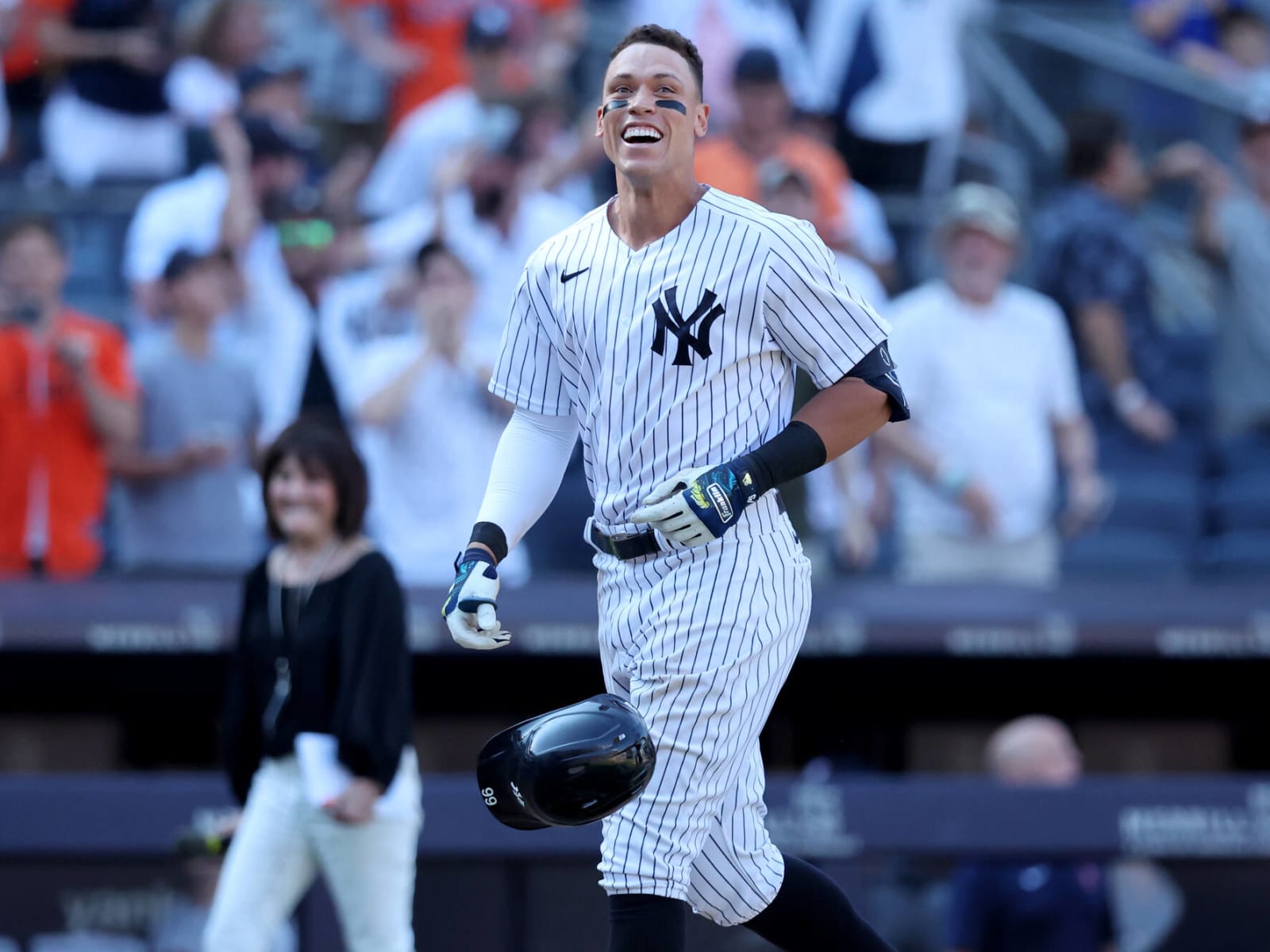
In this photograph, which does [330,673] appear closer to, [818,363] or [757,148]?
[818,363]

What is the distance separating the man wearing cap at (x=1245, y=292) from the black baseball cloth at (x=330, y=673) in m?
4.54

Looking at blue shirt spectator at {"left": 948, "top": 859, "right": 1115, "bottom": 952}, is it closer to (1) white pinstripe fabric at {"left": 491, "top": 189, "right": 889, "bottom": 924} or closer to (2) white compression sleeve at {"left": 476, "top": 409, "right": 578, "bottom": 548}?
(1) white pinstripe fabric at {"left": 491, "top": 189, "right": 889, "bottom": 924}

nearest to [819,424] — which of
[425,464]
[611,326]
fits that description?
[611,326]

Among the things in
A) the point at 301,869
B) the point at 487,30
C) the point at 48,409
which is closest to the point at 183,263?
the point at 48,409

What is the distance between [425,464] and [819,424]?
3.56 metres

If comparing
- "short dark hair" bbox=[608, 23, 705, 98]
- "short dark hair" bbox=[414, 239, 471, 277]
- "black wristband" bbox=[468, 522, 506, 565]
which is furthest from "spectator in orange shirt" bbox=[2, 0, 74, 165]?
"black wristband" bbox=[468, 522, 506, 565]

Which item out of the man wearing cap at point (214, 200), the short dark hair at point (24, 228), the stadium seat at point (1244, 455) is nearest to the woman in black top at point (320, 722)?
the short dark hair at point (24, 228)

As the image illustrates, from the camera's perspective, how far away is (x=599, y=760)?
3.01 metres

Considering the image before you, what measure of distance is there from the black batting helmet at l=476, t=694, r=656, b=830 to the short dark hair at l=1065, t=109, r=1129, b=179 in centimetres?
521

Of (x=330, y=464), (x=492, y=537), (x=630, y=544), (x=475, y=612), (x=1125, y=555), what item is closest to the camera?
(x=475, y=612)

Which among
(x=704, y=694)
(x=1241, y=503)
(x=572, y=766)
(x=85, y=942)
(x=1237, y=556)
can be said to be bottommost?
(x=85, y=942)

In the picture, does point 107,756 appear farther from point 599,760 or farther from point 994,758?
point 599,760

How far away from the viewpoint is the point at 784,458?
3148 millimetres

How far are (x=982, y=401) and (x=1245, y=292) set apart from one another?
1.74 metres
